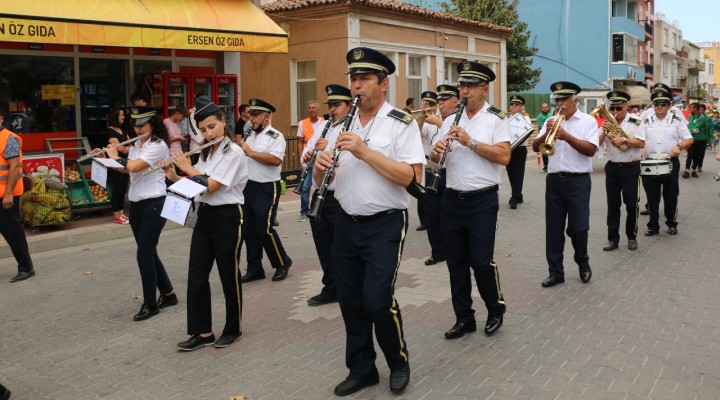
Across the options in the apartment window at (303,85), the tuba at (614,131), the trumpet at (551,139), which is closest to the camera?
the trumpet at (551,139)

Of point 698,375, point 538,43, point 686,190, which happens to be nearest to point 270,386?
point 698,375

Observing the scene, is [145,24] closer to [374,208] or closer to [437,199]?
[437,199]

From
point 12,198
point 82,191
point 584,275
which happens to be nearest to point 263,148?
point 12,198

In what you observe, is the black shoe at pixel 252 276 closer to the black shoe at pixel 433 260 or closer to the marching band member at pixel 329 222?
the marching band member at pixel 329 222

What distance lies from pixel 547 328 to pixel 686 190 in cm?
1144

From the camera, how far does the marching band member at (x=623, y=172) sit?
9289mm

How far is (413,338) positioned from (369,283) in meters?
1.54

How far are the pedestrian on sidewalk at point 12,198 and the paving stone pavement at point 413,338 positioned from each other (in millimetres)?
307

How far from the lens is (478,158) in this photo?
5.70 metres

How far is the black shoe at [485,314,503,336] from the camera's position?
581cm

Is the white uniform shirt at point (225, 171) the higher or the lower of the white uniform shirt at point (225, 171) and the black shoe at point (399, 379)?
the higher

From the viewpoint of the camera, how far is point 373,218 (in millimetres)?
4504

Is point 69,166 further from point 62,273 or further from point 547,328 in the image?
point 547,328

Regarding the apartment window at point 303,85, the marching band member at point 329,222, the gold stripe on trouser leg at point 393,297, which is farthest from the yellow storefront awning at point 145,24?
the gold stripe on trouser leg at point 393,297
